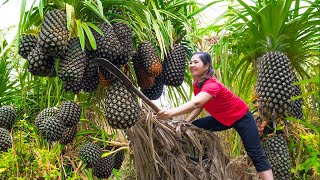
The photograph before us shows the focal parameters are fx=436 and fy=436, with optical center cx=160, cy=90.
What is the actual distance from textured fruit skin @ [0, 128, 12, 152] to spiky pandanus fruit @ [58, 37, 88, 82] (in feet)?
6.13

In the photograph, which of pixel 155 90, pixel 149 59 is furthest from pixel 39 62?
pixel 155 90

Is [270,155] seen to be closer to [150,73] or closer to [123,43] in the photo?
[150,73]

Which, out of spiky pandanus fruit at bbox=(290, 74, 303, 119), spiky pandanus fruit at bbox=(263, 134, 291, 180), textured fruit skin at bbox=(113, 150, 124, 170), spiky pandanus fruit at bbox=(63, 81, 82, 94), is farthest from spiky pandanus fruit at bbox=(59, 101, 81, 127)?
spiky pandanus fruit at bbox=(290, 74, 303, 119)

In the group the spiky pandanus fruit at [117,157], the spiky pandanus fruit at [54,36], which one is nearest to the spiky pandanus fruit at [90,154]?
the spiky pandanus fruit at [117,157]

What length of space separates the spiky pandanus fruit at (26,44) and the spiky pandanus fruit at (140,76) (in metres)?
0.77

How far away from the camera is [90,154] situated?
14.0 feet

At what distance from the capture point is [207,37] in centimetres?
467

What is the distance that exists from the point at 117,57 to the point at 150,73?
0.34 meters

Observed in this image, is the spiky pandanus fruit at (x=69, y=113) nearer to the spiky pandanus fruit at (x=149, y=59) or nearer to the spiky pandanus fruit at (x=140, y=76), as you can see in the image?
the spiky pandanus fruit at (x=140, y=76)

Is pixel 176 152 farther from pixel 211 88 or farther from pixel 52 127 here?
pixel 52 127

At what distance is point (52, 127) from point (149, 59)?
122 cm

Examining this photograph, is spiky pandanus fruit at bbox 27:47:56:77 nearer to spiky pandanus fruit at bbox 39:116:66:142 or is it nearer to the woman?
spiky pandanus fruit at bbox 39:116:66:142

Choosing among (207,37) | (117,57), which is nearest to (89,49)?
(117,57)

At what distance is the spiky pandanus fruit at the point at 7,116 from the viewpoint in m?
4.43
